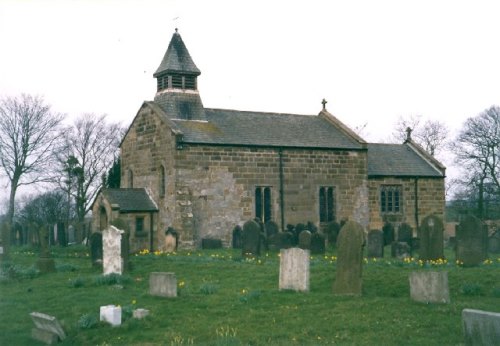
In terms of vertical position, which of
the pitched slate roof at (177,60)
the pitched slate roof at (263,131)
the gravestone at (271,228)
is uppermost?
the pitched slate roof at (177,60)

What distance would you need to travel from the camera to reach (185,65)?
3431cm

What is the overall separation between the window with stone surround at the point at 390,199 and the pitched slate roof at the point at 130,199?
1296 centimetres

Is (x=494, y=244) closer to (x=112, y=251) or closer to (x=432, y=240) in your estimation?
(x=432, y=240)

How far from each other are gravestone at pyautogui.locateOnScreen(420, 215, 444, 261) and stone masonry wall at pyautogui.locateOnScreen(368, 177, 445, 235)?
51.6 ft

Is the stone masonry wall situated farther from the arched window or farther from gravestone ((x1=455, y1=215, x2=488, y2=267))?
gravestone ((x1=455, y1=215, x2=488, y2=267))

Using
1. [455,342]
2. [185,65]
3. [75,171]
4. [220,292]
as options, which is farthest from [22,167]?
[455,342]

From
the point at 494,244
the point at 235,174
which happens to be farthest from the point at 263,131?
the point at 494,244

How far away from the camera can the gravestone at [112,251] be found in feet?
67.8

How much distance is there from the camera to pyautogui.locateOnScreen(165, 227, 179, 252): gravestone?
2953 centimetres

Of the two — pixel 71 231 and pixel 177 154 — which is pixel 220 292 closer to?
pixel 177 154

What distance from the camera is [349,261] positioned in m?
15.6

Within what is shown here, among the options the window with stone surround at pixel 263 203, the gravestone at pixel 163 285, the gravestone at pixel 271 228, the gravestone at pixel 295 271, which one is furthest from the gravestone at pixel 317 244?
the gravestone at pixel 163 285

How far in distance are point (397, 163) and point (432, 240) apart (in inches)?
738

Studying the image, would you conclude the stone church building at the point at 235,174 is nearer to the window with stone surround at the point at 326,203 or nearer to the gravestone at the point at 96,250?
the window with stone surround at the point at 326,203
